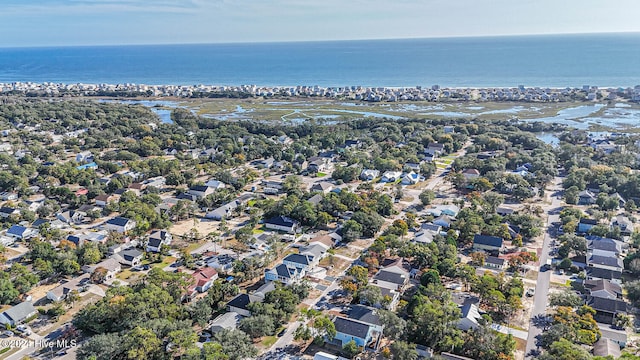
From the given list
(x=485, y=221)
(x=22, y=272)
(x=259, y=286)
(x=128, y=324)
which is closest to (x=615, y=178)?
(x=485, y=221)

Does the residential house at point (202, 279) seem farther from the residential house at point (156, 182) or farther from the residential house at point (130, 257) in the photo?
the residential house at point (156, 182)

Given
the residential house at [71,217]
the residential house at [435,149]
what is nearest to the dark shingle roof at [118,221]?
the residential house at [71,217]

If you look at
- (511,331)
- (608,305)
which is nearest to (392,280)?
(511,331)

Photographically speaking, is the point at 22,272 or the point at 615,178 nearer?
the point at 22,272

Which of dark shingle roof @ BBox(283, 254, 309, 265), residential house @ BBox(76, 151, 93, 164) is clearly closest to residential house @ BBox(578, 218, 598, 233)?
dark shingle roof @ BBox(283, 254, 309, 265)

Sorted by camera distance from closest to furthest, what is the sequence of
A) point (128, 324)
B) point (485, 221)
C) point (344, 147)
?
point (128, 324) → point (485, 221) → point (344, 147)

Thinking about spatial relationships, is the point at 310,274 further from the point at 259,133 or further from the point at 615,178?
the point at 259,133

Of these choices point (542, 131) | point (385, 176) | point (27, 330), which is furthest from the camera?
point (542, 131)
